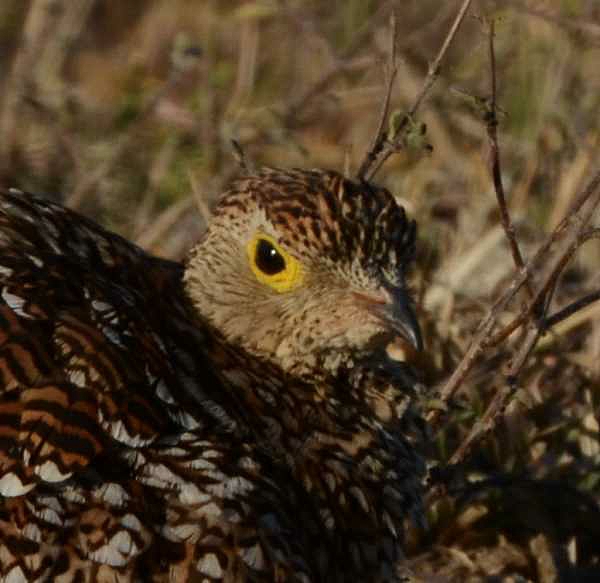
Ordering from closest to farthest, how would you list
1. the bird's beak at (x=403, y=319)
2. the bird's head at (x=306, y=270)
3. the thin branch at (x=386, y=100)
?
the bird's beak at (x=403, y=319) < the bird's head at (x=306, y=270) < the thin branch at (x=386, y=100)

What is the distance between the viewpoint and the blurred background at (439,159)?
229 inches

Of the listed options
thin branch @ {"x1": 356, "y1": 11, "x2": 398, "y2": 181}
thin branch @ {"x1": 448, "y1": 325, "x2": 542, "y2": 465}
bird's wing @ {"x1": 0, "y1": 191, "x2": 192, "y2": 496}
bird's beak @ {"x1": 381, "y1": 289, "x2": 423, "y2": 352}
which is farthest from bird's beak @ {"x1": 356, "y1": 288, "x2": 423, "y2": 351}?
bird's wing @ {"x1": 0, "y1": 191, "x2": 192, "y2": 496}

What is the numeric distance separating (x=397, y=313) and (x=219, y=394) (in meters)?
0.52

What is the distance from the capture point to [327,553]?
15.5 feet

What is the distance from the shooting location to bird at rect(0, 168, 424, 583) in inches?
171

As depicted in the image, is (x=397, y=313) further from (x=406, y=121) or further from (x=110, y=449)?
(x=110, y=449)

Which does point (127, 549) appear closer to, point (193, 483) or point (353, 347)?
point (193, 483)

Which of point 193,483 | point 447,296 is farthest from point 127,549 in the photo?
point 447,296

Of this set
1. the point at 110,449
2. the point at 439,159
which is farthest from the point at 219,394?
the point at 439,159

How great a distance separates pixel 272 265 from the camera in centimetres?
506

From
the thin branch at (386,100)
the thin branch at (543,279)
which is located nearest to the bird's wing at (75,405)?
the thin branch at (543,279)

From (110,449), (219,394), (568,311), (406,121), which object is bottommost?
(110,449)

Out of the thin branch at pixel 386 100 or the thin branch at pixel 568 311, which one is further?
the thin branch at pixel 386 100

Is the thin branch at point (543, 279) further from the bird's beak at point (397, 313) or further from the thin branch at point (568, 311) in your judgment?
the bird's beak at point (397, 313)
